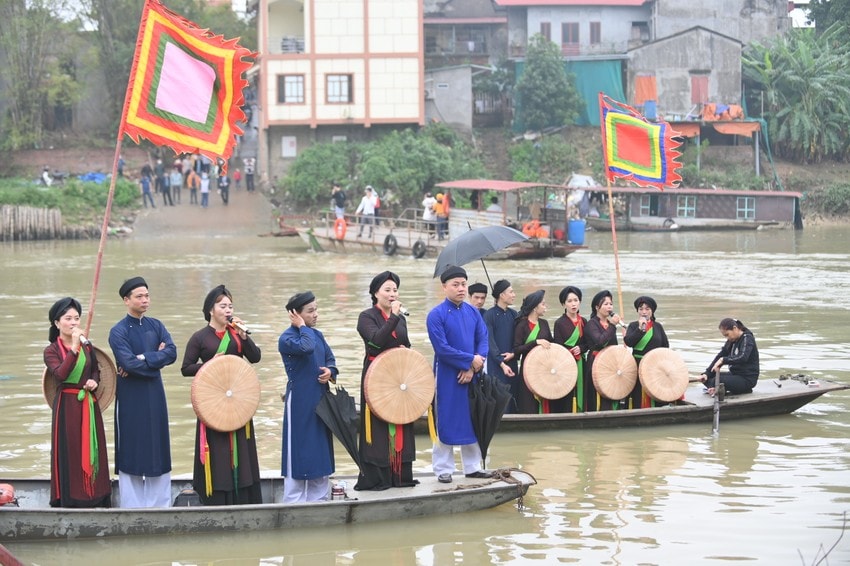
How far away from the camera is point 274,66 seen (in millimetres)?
46875

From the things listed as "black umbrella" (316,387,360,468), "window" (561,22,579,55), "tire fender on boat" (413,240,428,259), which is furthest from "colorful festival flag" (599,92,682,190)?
"window" (561,22,579,55)

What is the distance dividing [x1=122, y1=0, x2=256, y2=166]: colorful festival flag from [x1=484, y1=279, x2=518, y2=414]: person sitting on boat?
2.91 meters

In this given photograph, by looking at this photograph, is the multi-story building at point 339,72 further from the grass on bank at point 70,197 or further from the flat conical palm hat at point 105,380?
the flat conical palm hat at point 105,380

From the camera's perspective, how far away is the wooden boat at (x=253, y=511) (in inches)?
345

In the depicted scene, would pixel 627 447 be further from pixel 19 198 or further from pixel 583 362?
Result: pixel 19 198

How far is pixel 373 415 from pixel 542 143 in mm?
39631

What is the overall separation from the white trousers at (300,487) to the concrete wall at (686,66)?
137ft

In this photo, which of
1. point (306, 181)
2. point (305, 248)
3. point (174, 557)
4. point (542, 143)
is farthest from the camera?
point (542, 143)

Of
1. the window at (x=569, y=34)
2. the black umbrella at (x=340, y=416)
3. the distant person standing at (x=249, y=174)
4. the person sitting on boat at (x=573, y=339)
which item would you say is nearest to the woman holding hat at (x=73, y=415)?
the black umbrella at (x=340, y=416)

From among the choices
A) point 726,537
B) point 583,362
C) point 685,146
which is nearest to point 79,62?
point 685,146

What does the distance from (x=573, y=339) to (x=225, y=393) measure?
4.32m

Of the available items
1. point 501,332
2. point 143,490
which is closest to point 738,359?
point 501,332

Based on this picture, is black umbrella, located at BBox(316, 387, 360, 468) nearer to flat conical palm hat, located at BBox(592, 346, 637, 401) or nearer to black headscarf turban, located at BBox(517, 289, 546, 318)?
black headscarf turban, located at BBox(517, 289, 546, 318)

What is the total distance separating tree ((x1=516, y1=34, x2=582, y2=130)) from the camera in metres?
49.1
